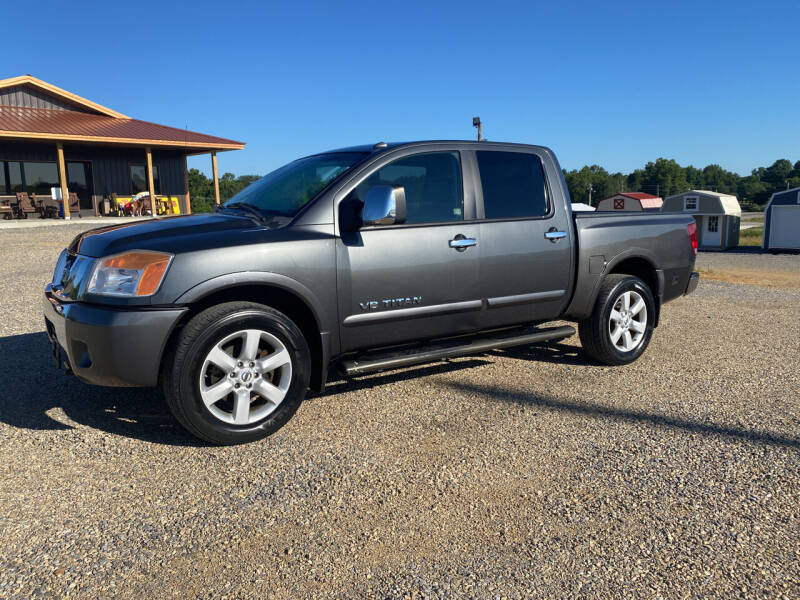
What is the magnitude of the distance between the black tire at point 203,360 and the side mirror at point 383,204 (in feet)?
2.67

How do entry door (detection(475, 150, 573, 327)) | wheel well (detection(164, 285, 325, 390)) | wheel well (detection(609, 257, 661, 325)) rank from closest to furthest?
wheel well (detection(164, 285, 325, 390)) → entry door (detection(475, 150, 573, 327)) → wheel well (detection(609, 257, 661, 325))

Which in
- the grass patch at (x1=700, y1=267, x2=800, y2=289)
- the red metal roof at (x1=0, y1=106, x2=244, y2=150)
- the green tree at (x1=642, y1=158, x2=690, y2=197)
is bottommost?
Result: the grass patch at (x1=700, y1=267, x2=800, y2=289)

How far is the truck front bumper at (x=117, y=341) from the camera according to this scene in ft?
11.1

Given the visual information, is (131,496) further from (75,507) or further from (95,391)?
(95,391)

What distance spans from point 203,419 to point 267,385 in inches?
15.9

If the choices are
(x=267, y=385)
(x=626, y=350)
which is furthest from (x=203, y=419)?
(x=626, y=350)

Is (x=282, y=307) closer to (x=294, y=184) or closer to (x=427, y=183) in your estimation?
(x=294, y=184)

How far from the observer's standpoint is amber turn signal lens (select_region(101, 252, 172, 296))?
3430mm

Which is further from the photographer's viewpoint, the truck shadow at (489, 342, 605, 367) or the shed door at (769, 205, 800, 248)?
the shed door at (769, 205, 800, 248)

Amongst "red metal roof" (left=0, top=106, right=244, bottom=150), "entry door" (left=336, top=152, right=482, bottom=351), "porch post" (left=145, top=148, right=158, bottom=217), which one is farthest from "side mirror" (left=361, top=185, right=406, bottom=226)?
Result: "porch post" (left=145, top=148, right=158, bottom=217)

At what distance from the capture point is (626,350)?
5.47 meters

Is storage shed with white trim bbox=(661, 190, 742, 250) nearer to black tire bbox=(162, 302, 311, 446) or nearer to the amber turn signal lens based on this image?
black tire bbox=(162, 302, 311, 446)

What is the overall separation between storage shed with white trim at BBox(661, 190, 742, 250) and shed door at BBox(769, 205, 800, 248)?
2.43m

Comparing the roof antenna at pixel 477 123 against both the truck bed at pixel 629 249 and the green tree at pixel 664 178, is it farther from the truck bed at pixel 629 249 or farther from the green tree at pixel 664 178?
the green tree at pixel 664 178
